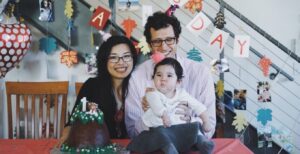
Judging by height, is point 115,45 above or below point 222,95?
above

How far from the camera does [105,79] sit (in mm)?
2227

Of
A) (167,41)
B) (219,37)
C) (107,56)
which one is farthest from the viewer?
(219,37)

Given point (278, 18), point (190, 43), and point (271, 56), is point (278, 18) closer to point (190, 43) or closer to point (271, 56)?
point (271, 56)

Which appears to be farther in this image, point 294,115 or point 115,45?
point 294,115

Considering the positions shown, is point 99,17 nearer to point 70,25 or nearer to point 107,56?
point 70,25

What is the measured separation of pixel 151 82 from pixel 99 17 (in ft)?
4.11

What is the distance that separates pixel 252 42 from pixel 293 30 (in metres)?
0.40

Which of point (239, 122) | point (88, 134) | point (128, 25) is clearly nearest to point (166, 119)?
point (88, 134)

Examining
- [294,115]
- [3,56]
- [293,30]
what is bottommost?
[294,115]

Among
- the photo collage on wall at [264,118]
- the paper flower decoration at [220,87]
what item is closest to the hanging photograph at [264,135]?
the photo collage on wall at [264,118]

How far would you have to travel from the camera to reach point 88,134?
60.9 inches

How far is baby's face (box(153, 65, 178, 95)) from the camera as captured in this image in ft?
5.24

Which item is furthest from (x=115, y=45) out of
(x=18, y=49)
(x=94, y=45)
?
(x=94, y=45)

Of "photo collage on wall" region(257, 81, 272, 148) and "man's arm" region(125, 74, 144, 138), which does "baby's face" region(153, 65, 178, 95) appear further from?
"photo collage on wall" region(257, 81, 272, 148)
